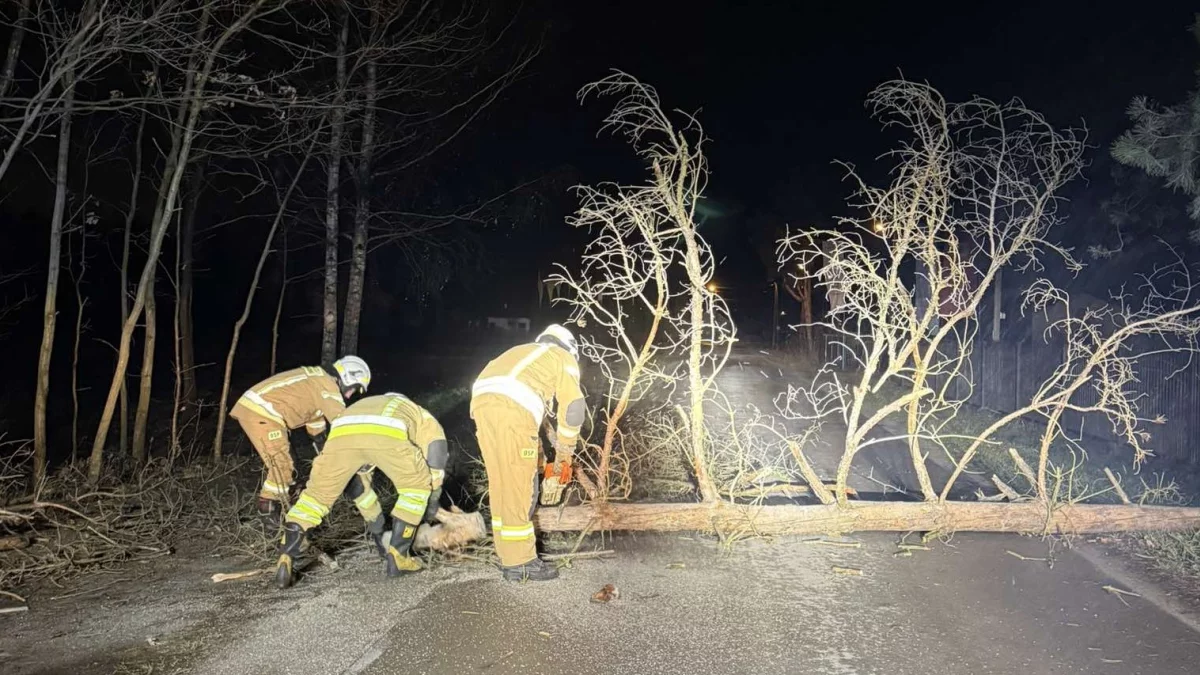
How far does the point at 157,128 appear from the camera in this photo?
1122 centimetres

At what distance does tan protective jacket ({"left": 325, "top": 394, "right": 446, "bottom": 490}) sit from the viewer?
17.3ft

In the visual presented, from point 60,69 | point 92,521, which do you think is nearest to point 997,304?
point 92,521

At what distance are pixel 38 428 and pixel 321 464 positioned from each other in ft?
11.3

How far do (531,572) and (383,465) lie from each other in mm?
1158

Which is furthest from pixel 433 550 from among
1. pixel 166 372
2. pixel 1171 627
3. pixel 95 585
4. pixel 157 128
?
pixel 166 372

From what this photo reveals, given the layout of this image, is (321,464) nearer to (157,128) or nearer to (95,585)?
(95,585)

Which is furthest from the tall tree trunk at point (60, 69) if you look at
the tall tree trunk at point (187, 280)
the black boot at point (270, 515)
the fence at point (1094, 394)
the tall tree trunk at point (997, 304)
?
the tall tree trunk at point (997, 304)

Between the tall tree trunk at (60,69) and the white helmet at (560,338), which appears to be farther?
the tall tree trunk at (60,69)

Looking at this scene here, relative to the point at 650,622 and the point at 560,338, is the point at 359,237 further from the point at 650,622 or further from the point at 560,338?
the point at 650,622

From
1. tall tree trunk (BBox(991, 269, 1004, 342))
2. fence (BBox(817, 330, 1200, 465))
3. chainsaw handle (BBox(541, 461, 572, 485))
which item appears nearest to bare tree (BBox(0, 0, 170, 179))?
chainsaw handle (BBox(541, 461, 572, 485))

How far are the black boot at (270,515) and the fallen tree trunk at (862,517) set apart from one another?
1974 mm

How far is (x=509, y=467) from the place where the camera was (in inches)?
208

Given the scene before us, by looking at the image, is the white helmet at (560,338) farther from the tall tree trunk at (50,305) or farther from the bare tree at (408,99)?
the bare tree at (408,99)

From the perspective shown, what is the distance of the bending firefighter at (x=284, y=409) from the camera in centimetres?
651
